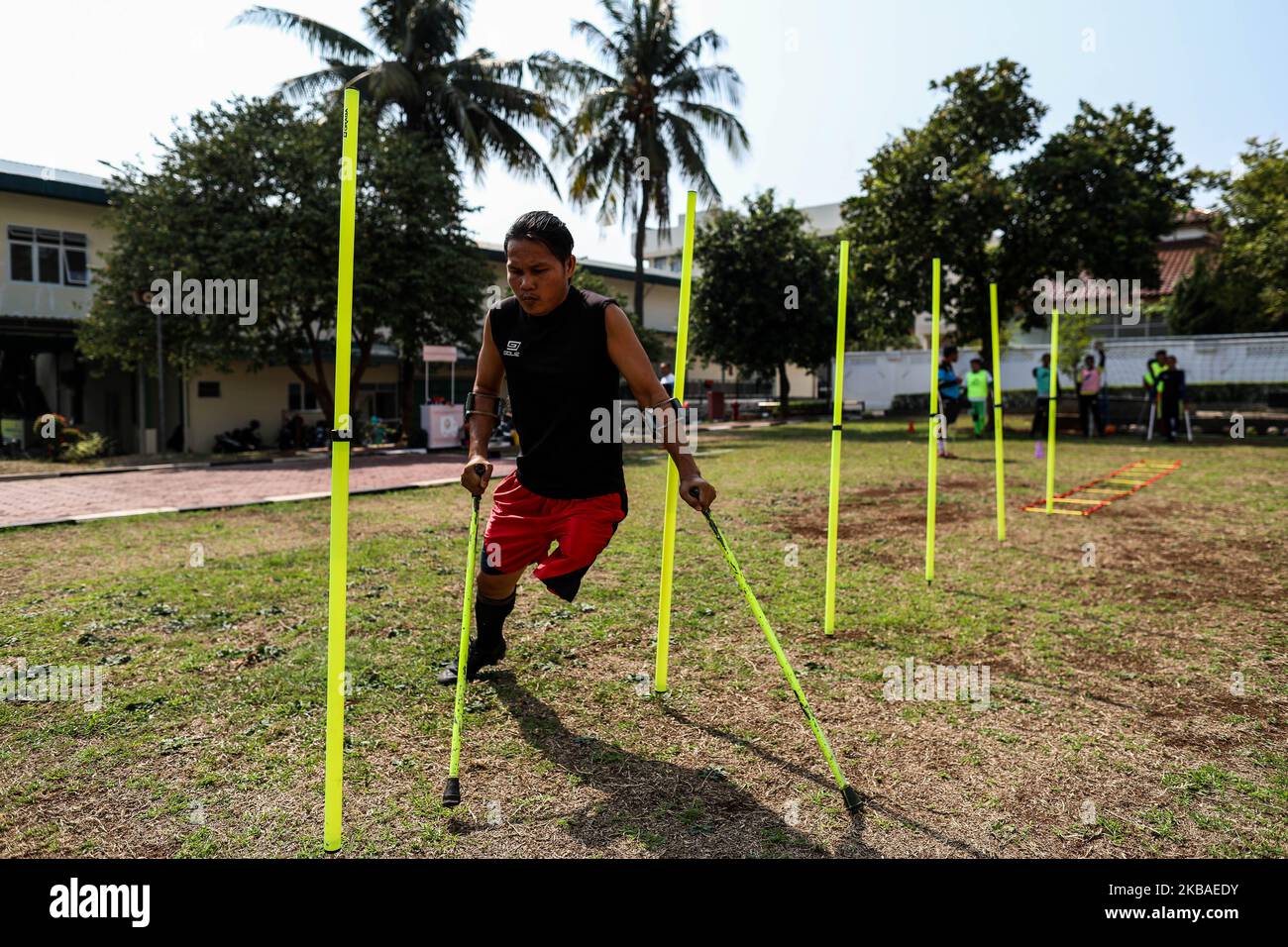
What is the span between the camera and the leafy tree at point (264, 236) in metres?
18.3

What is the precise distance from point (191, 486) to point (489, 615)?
10888 millimetres

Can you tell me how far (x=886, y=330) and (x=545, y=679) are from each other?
22913 mm

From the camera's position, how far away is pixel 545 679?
4.46m

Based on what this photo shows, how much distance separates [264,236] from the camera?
18.2 meters

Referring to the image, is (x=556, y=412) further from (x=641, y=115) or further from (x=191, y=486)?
(x=641, y=115)

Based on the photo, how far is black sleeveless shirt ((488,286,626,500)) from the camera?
3.64 meters

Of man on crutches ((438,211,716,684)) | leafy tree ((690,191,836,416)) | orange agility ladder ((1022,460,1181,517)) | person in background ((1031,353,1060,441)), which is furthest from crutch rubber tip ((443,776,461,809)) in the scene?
leafy tree ((690,191,836,416))

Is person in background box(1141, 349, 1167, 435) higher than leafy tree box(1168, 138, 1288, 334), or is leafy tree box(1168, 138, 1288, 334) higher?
leafy tree box(1168, 138, 1288, 334)

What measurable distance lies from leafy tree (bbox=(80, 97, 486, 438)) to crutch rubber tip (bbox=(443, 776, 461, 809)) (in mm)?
17149

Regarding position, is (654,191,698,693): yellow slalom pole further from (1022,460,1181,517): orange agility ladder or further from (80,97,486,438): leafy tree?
(80,97,486,438): leafy tree

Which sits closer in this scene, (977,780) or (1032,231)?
(977,780)

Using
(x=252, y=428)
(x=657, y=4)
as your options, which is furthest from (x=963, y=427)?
(x=252, y=428)

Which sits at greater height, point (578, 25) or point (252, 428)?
point (578, 25)
